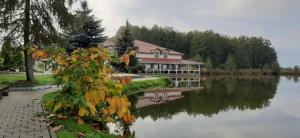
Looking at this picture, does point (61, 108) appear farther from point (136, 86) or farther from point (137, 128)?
point (136, 86)

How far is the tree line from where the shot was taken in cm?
8512

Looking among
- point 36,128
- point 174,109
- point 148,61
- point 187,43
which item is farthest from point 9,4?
point 187,43

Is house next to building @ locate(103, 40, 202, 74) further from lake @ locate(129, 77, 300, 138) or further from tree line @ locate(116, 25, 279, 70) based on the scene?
lake @ locate(129, 77, 300, 138)

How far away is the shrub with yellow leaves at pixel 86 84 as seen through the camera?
9.06 m

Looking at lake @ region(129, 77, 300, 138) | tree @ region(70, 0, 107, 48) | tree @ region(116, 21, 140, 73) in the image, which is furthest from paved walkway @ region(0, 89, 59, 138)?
tree @ region(116, 21, 140, 73)

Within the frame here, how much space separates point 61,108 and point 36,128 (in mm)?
1480

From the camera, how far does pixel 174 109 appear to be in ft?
64.6

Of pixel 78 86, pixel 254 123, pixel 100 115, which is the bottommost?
pixel 254 123

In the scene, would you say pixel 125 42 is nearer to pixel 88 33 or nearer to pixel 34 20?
pixel 88 33

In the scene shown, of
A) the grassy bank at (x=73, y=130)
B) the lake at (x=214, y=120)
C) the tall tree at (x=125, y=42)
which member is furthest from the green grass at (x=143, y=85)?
the grassy bank at (x=73, y=130)

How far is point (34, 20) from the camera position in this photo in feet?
68.1

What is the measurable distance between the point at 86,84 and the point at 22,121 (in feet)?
6.09

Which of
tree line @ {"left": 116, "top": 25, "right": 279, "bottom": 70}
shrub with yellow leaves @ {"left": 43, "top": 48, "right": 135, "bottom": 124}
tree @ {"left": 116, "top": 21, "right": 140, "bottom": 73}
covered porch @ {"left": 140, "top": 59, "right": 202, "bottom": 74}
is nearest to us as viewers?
shrub with yellow leaves @ {"left": 43, "top": 48, "right": 135, "bottom": 124}

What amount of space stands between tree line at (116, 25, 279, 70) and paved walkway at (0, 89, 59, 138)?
68159mm
